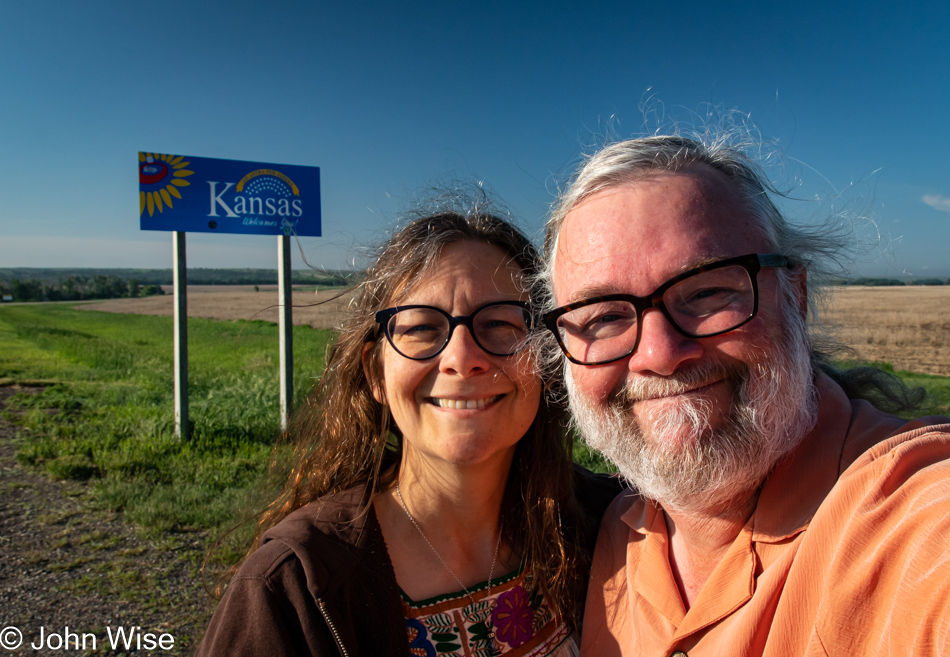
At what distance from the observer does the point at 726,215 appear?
61.9 inches

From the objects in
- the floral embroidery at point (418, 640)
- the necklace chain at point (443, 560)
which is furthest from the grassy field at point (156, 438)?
the floral embroidery at point (418, 640)

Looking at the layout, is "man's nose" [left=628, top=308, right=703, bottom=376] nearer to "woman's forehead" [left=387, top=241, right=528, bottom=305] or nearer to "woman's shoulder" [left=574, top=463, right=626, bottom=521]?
"woman's forehead" [left=387, top=241, right=528, bottom=305]

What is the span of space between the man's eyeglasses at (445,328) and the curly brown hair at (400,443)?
0.11 metres

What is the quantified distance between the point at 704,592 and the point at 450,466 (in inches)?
34.8

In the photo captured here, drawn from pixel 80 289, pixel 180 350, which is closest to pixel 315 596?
pixel 180 350

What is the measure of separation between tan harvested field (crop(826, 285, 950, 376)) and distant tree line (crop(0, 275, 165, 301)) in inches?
2910

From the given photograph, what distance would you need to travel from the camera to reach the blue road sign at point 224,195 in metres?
5.52

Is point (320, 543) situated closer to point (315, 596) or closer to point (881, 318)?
Answer: point (315, 596)

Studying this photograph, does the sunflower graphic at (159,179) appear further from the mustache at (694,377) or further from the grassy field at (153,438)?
the mustache at (694,377)

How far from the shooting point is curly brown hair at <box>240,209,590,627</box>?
78.9 inches

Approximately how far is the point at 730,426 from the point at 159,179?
5806 mm

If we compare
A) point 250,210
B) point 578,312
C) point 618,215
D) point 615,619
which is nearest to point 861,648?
point 615,619

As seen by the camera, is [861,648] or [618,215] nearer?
[861,648]

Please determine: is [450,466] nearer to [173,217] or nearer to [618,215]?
[618,215]
